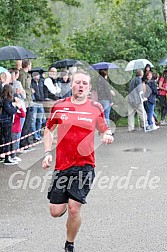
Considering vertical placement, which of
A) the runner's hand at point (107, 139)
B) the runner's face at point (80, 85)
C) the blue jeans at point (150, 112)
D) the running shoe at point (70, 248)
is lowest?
the blue jeans at point (150, 112)

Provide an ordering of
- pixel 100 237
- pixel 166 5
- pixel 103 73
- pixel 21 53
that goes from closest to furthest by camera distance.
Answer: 1. pixel 100 237
2. pixel 21 53
3. pixel 103 73
4. pixel 166 5

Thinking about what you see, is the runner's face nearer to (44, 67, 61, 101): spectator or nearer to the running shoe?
the running shoe

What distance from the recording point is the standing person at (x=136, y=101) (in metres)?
17.5

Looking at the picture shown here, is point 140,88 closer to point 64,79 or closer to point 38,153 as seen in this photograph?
point 64,79

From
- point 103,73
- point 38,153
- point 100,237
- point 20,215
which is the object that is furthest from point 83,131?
point 103,73

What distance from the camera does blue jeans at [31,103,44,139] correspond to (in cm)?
1445

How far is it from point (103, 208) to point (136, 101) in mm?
9924

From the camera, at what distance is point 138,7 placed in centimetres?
2486

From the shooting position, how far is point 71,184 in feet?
19.5

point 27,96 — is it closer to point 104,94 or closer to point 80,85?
point 104,94

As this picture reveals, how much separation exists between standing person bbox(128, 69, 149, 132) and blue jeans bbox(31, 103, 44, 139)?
11.7 ft

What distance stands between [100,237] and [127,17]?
60.3ft

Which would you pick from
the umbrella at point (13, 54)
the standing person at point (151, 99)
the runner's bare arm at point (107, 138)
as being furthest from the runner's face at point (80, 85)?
the standing person at point (151, 99)

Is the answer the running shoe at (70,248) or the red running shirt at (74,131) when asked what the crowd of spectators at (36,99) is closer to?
the red running shirt at (74,131)
